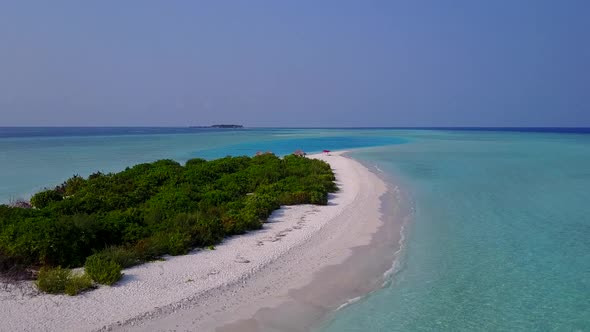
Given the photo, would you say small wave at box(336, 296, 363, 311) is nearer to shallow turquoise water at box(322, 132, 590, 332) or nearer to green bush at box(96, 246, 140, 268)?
shallow turquoise water at box(322, 132, 590, 332)

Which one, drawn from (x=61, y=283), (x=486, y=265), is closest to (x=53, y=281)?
(x=61, y=283)

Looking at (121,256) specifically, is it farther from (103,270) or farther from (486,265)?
(486,265)

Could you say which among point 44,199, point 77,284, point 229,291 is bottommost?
point 229,291

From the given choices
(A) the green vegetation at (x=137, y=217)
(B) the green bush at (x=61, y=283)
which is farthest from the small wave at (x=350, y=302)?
(B) the green bush at (x=61, y=283)

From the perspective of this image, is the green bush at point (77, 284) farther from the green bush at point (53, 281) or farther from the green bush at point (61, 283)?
the green bush at point (53, 281)

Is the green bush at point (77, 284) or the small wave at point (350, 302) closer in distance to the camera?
the green bush at point (77, 284)

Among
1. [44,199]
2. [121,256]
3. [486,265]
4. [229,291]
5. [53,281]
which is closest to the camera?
[53,281]

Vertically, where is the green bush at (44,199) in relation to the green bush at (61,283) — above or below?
above

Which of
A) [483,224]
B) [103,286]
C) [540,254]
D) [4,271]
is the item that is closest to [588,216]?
[483,224]
